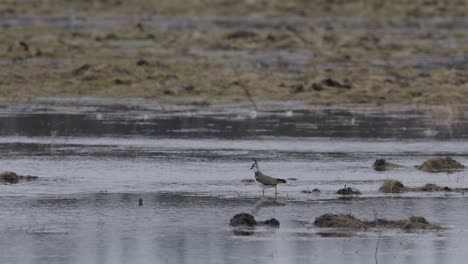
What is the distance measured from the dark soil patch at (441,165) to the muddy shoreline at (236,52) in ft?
39.1

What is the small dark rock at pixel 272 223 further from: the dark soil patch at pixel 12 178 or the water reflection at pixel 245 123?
the water reflection at pixel 245 123

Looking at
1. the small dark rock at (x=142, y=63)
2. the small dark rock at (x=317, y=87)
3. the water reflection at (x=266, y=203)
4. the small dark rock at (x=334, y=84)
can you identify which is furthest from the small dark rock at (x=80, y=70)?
the water reflection at (x=266, y=203)

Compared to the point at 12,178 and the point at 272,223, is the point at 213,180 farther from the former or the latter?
the point at 272,223

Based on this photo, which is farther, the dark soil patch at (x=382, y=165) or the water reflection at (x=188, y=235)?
the dark soil patch at (x=382, y=165)

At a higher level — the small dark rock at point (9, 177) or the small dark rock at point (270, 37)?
the small dark rock at point (270, 37)

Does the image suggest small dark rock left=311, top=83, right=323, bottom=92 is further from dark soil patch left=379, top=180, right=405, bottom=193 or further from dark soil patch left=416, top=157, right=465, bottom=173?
dark soil patch left=379, top=180, right=405, bottom=193

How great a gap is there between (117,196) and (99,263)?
195 inches

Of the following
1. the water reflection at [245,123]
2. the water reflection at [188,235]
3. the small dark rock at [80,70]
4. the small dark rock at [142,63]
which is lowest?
the water reflection at [188,235]

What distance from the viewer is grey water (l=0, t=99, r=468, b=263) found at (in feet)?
49.4

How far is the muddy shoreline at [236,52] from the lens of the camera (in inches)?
1416

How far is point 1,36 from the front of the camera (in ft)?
177

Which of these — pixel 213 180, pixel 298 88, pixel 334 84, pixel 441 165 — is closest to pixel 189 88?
pixel 298 88

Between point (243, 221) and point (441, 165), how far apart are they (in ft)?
21.9

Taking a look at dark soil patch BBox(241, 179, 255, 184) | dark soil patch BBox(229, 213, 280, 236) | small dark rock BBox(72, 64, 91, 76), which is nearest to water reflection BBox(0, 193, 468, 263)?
dark soil patch BBox(229, 213, 280, 236)
